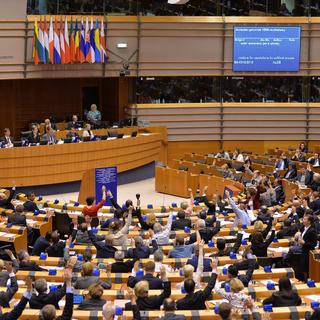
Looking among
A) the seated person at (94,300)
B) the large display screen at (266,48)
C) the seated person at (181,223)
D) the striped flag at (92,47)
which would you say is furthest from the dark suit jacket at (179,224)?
the large display screen at (266,48)

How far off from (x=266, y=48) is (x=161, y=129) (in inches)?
198

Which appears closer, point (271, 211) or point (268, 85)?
point (271, 211)

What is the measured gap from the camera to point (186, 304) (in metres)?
9.98

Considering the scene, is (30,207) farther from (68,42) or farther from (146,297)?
(68,42)

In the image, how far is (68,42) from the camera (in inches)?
1043

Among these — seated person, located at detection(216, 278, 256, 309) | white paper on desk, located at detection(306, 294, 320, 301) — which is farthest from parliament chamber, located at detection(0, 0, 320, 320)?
seated person, located at detection(216, 278, 256, 309)

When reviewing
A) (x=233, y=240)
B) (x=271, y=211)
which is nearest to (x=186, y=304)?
(x=233, y=240)

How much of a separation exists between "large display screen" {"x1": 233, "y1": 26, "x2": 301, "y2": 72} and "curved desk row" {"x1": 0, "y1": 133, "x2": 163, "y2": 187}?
545cm

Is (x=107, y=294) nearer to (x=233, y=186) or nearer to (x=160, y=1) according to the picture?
(x=233, y=186)

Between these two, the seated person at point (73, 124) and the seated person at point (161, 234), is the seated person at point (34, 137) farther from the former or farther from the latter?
the seated person at point (161, 234)

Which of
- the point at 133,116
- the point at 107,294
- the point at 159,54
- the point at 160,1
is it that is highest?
the point at 160,1

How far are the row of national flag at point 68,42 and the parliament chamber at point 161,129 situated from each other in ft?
0.16

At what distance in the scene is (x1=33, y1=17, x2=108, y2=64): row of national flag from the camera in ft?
85.3

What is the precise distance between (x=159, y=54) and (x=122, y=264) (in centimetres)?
1756
